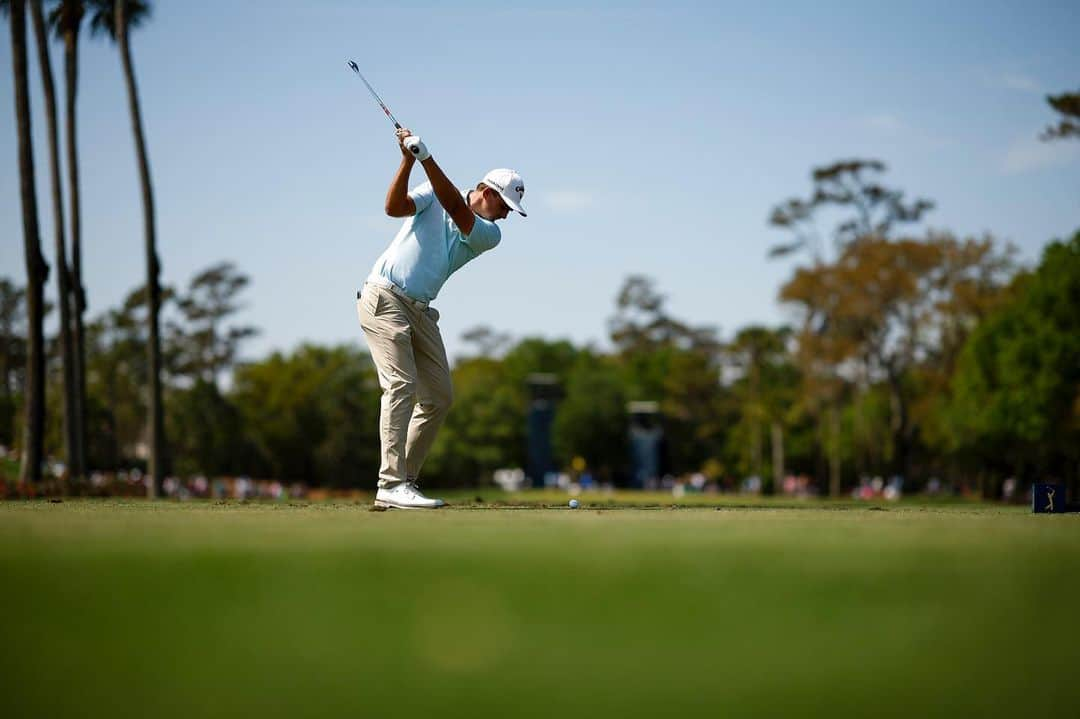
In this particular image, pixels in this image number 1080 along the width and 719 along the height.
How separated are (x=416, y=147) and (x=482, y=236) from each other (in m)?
1.08

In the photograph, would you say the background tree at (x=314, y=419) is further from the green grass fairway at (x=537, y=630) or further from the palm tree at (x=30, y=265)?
the green grass fairway at (x=537, y=630)

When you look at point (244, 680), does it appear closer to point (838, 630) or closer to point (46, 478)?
point (838, 630)

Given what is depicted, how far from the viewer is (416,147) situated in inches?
396

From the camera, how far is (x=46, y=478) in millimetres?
29875

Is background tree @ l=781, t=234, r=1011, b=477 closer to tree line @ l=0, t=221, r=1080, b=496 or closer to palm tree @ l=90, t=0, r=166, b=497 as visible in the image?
tree line @ l=0, t=221, r=1080, b=496

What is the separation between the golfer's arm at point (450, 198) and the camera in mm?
10156

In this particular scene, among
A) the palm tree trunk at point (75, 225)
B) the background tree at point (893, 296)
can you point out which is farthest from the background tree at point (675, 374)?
the palm tree trunk at point (75, 225)

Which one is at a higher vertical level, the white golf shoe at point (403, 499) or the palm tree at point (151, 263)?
the palm tree at point (151, 263)

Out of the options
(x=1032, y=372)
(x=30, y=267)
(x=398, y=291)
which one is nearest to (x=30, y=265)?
(x=30, y=267)

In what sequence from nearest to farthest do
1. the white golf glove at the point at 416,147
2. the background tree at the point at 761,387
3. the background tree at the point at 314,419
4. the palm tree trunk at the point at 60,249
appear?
the white golf glove at the point at 416,147, the palm tree trunk at the point at 60,249, the background tree at the point at 761,387, the background tree at the point at 314,419

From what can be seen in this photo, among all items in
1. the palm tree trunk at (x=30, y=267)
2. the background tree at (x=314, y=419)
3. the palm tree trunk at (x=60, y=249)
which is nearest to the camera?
the palm tree trunk at (x=30, y=267)

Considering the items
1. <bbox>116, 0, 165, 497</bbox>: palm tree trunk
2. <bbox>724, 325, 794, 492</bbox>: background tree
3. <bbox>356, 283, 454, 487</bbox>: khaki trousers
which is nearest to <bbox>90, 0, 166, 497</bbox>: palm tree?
<bbox>116, 0, 165, 497</bbox>: palm tree trunk

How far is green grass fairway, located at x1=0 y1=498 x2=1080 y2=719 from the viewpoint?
2857mm

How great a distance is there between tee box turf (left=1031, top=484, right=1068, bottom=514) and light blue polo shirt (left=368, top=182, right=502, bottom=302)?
14.3 feet
